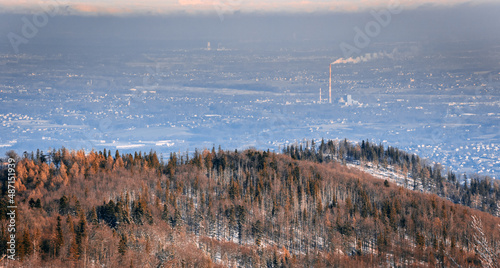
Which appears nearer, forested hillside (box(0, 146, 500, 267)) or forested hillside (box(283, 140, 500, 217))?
forested hillside (box(0, 146, 500, 267))

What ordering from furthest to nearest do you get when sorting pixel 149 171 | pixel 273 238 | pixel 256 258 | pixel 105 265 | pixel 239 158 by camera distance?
pixel 239 158, pixel 149 171, pixel 273 238, pixel 256 258, pixel 105 265

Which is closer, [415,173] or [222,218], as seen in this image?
[222,218]

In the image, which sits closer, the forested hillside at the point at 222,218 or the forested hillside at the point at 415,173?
the forested hillside at the point at 222,218

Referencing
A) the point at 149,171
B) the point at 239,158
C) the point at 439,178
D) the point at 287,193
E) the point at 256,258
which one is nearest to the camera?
the point at 256,258

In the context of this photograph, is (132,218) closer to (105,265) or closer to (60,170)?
(105,265)

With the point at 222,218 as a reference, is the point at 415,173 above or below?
above

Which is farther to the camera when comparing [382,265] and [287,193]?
[287,193]

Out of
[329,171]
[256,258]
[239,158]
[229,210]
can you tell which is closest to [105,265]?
[256,258]

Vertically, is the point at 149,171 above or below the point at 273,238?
above
